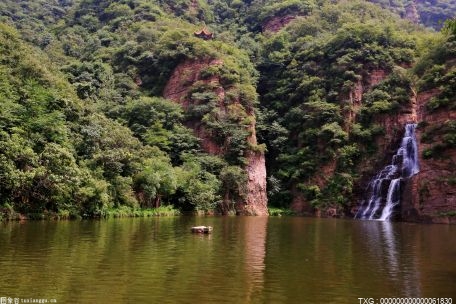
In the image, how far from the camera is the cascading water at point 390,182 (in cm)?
4850

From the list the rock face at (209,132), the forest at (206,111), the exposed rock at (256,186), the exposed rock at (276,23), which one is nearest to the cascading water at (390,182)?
the forest at (206,111)

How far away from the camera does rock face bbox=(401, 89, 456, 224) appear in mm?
42406

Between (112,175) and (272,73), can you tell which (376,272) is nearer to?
(112,175)

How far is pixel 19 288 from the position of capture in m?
10.3

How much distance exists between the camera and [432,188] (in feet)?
144

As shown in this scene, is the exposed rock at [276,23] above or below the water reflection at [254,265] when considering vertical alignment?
above

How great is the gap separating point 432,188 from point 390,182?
658 centimetres

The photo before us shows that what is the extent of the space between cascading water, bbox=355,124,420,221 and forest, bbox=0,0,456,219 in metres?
2.56

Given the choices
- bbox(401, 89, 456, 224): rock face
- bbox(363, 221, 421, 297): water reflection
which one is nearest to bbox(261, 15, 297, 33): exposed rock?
bbox(401, 89, 456, 224): rock face

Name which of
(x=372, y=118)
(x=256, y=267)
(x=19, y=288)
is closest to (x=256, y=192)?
(x=372, y=118)

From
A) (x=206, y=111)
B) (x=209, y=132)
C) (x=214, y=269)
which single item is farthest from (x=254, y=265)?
(x=206, y=111)

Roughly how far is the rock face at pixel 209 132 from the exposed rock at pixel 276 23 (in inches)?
1190

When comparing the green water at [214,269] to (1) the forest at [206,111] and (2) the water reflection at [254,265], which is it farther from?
(1) the forest at [206,111]

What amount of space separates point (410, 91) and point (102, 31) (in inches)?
2013
